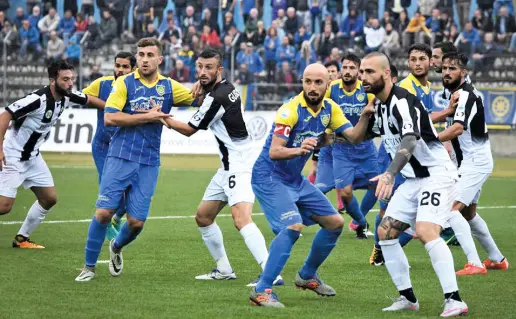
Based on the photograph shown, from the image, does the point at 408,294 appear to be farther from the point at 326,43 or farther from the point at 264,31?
the point at 264,31

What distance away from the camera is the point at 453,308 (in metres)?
8.08

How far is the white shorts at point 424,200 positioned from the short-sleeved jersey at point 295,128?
36.8 inches

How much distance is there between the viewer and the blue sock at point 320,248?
357 inches

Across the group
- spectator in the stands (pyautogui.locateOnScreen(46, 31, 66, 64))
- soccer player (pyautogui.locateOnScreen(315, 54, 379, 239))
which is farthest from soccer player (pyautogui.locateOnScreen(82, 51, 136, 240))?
spectator in the stands (pyautogui.locateOnScreen(46, 31, 66, 64))

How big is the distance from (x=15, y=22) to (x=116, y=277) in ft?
83.0

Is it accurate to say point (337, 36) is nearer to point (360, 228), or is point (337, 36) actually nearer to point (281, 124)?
point (360, 228)

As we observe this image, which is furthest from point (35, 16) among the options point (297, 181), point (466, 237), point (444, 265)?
point (444, 265)

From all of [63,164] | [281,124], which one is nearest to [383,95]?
[281,124]

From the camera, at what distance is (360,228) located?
14.0m

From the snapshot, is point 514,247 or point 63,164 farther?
point 63,164

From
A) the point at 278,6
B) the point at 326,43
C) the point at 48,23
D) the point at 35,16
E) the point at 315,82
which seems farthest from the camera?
the point at 35,16

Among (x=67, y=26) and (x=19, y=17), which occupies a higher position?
(x=19, y=17)

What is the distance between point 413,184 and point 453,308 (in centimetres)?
113

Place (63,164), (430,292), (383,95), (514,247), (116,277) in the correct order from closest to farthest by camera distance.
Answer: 1. (383,95)
2. (430,292)
3. (116,277)
4. (514,247)
5. (63,164)
